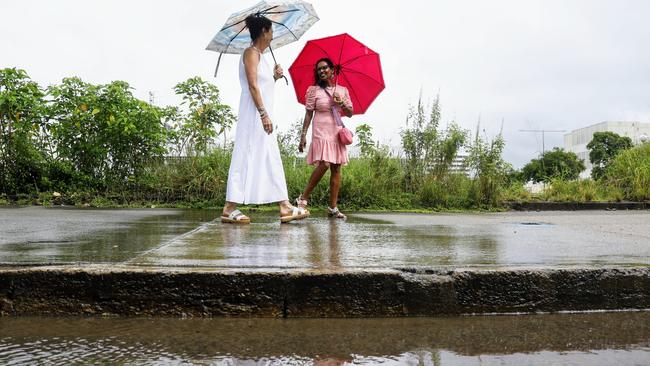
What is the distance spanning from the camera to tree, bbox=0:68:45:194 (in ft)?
31.4

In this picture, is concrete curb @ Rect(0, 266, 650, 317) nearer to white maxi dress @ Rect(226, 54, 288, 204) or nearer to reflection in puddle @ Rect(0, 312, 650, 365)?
reflection in puddle @ Rect(0, 312, 650, 365)

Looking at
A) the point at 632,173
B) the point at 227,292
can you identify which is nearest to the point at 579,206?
the point at 632,173

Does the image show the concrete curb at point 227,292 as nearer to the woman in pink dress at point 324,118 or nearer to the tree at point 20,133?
the woman in pink dress at point 324,118

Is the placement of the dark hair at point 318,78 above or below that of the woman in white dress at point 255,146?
above

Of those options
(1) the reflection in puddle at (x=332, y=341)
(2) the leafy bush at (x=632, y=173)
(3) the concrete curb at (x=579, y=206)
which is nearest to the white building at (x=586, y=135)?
(2) the leafy bush at (x=632, y=173)

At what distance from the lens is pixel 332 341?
243 cm

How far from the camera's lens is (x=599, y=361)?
2.24 metres

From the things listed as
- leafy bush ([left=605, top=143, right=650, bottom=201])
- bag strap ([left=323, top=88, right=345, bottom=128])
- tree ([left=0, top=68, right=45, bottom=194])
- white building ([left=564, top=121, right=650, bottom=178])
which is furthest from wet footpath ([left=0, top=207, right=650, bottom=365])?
white building ([left=564, top=121, right=650, bottom=178])

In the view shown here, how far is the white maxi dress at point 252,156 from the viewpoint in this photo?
222 inches

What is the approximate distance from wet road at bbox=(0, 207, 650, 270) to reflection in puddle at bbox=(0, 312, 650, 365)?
40 cm

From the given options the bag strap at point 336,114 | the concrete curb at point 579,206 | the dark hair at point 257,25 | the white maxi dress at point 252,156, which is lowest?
the concrete curb at point 579,206

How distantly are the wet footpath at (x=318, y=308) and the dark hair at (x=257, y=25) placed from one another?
2.77 m

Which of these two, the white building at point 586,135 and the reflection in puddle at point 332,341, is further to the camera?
the white building at point 586,135

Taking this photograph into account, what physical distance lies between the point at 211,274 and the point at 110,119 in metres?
7.53
